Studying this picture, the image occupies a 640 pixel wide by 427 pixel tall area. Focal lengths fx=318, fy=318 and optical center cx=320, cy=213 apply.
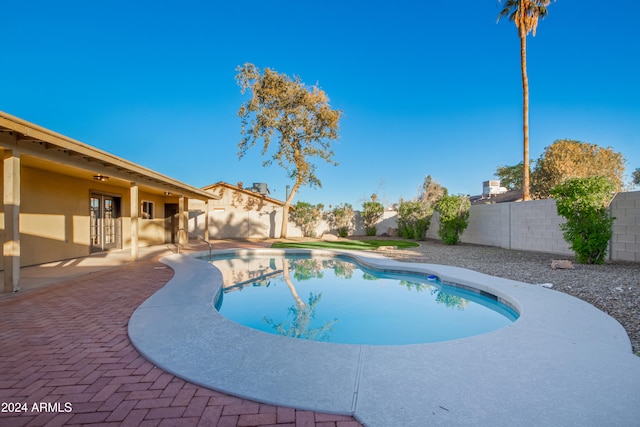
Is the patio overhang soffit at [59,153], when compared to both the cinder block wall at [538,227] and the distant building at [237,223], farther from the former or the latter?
the cinder block wall at [538,227]

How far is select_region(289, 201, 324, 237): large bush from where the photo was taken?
2003 cm

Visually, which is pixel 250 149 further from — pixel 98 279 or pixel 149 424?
pixel 149 424

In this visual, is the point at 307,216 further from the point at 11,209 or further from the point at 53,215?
the point at 11,209

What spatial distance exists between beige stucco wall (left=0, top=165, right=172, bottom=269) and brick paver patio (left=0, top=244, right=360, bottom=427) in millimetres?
4708

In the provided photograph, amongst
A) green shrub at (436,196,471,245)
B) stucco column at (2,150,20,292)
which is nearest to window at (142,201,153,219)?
stucco column at (2,150,20,292)

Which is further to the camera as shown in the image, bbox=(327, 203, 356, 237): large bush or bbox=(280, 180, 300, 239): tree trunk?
bbox=(327, 203, 356, 237): large bush

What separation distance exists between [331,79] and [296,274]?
14075mm

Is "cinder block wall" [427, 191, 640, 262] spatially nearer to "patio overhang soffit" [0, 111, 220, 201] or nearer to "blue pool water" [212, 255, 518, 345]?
"blue pool water" [212, 255, 518, 345]

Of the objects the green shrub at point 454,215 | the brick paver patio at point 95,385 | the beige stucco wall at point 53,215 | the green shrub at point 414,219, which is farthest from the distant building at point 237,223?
the brick paver patio at point 95,385

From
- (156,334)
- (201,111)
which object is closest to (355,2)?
(201,111)

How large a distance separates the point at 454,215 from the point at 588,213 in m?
6.61

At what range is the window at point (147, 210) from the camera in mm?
14105

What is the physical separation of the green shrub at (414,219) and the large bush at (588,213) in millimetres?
9512

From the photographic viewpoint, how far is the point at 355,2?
14.2 metres
